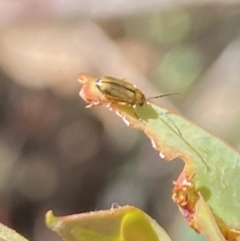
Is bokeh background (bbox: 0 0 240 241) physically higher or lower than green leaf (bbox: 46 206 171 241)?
lower

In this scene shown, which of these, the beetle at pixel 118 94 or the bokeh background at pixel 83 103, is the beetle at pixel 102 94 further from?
the bokeh background at pixel 83 103

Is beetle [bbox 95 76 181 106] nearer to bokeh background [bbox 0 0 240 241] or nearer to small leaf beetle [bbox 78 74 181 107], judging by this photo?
small leaf beetle [bbox 78 74 181 107]

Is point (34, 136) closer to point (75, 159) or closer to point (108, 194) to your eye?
point (75, 159)

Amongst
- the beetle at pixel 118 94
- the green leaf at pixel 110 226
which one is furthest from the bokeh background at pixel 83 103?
the green leaf at pixel 110 226

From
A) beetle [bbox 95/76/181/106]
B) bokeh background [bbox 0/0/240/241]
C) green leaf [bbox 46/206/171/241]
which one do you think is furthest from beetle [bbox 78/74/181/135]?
bokeh background [bbox 0/0/240/241]

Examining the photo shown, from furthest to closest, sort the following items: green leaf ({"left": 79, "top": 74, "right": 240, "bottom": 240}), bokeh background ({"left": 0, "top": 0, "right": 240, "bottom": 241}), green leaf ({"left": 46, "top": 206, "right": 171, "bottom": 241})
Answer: bokeh background ({"left": 0, "top": 0, "right": 240, "bottom": 241})
green leaf ({"left": 79, "top": 74, "right": 240, "bottom": 240})
green leaf ({"left": 46, "top": 206, "right": 171, "bottom": 241})

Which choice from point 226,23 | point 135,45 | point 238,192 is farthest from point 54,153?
point 238,192

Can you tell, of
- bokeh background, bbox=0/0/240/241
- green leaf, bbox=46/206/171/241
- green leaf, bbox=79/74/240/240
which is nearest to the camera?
green leaf, bbox=46/206/171/241
